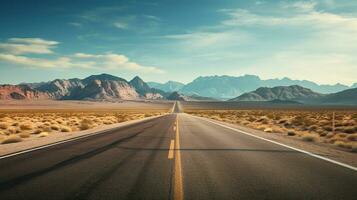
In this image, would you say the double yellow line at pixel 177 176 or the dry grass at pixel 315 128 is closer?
the double yellow line at pixel 177 176

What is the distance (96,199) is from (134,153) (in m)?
5.04

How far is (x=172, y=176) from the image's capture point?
22.4ft

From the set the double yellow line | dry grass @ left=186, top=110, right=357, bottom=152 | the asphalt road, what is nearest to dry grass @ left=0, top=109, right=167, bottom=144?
the asphalt road

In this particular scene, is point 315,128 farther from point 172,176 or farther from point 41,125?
point 41,125

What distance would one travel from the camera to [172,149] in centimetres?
1118

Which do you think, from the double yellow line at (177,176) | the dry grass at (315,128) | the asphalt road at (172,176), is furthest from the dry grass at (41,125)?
the dry grass at (315,128)

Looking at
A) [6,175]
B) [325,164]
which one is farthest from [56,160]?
[325,164]

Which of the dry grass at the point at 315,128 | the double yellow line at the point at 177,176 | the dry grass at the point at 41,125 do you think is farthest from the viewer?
the dry grass at the point at 41,125

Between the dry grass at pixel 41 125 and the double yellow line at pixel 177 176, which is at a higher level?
the double yellow line at pixel 177 176

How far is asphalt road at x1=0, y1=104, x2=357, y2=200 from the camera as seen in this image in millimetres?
5502

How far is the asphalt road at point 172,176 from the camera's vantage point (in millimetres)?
5502

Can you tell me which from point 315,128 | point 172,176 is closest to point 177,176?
point 172,176

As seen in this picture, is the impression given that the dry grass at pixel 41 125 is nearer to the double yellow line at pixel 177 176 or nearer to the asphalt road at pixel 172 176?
the asphalt road at pixel 172 176

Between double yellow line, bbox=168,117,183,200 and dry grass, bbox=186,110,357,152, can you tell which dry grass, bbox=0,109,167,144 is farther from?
dry grass, bbox=186,110,357,152
